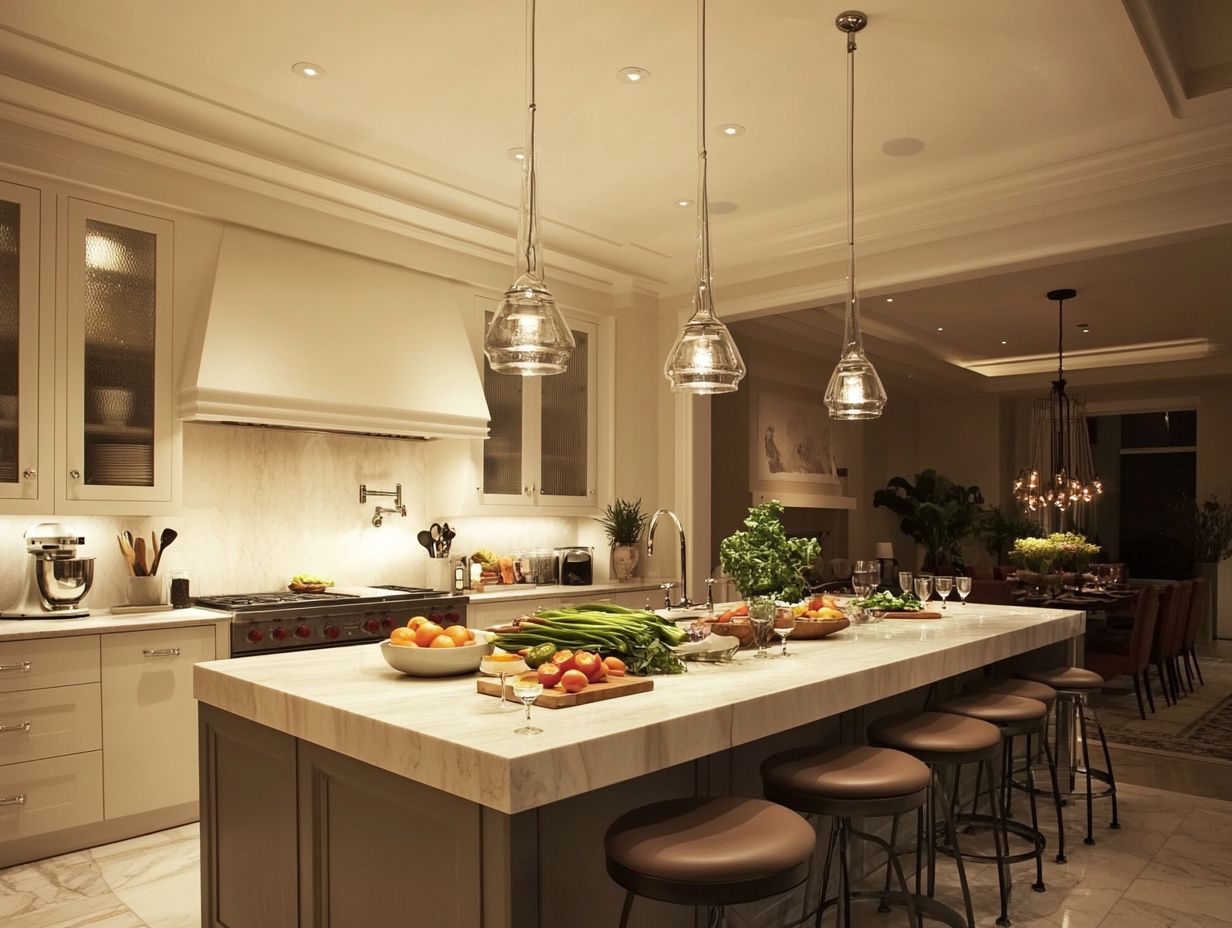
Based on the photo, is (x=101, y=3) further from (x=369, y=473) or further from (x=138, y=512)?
(x=369, y=473)

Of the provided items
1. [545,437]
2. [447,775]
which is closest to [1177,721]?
[545,437]

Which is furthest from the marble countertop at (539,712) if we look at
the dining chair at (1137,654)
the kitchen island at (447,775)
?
the dining chair at (1137,654)

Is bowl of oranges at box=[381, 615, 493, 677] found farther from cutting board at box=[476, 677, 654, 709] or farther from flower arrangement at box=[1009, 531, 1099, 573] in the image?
flower arrangement at box=[1009, 531, 1099, 573]

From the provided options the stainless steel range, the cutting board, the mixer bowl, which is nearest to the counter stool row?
the cutting board

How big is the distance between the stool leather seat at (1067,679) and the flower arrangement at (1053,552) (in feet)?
12.1

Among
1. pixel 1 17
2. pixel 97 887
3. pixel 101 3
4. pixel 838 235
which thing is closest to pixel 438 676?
pixel 97 887

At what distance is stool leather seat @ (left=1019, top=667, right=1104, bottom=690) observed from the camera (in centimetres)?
375

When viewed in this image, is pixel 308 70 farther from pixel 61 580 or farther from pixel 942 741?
pixel 942 741

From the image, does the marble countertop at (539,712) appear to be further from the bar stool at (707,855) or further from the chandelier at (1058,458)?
the chandelier at (1058,458)

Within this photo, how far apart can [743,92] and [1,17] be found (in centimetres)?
264

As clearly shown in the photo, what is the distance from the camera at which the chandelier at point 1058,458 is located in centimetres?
881

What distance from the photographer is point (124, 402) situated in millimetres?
3906

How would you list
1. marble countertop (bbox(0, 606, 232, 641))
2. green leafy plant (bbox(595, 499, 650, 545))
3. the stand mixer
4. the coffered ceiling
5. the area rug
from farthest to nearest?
green leafy plant (bbox(595, 499, 650, 545))
the area rug
the stand mixer
marble countertop (bbox(0, 606, 232, 641))
the coffered ceiling

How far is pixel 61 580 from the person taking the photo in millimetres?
3674
